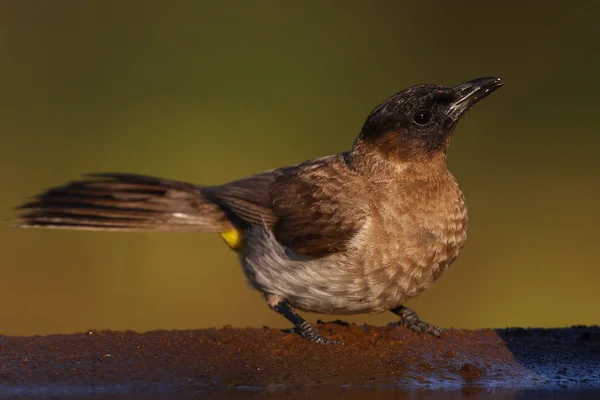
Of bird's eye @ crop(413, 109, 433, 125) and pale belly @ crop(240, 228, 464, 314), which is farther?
bird's eye @ crop(413, 109, 433, 125)

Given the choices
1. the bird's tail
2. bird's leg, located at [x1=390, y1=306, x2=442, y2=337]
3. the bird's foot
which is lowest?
the bird's foot

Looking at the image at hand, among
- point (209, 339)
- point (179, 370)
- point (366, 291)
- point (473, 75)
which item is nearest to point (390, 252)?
point (366, 291)

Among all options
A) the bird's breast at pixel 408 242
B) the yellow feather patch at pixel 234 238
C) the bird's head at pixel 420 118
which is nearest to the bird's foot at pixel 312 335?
the bird's breast at pixel 408 242

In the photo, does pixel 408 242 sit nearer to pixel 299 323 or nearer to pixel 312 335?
pixel 299 323

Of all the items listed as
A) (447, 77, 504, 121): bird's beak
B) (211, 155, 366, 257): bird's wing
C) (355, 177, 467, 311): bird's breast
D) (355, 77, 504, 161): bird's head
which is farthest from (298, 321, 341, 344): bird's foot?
(447, 77, 504, 121): bird's beak

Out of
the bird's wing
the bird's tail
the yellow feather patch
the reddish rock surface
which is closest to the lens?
the reddish rock surface

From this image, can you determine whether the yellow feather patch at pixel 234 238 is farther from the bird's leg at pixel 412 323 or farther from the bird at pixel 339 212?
the bird's leg at pixel 412 323

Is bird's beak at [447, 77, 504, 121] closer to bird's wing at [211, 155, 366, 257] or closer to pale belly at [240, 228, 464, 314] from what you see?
bird's wing at [211, 155, 366, 257]

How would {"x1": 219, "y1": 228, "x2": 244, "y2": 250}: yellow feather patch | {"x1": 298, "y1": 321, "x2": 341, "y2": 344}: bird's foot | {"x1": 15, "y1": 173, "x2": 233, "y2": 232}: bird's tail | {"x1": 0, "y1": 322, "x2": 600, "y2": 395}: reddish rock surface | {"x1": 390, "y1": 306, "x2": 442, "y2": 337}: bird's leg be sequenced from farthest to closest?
{"x1": 219, "y1": 228, "x2": 244, "y2": 250}: yellow feather patch < {"x1": 15, "y1": 173, "x2": 233, "y2": 232}: bird's tail < {"x1": 390, "y1": 306, "x2": 442, "y2": 337}: bird's leg < {"x1": 298, "y1": 321, "x2": 341, "y2": 344}: bird's foot < {"x1": 0, "y1": 322, "x2": 600, "y2": 395}: reddish rock surface
